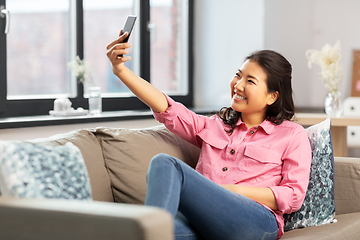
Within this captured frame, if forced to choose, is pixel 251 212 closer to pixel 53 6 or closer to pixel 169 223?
pixel 169 223

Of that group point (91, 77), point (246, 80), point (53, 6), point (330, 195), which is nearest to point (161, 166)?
point (246, 80)

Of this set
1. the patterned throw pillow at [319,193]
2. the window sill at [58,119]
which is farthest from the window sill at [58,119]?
the patterned throw pillow at [319,193]

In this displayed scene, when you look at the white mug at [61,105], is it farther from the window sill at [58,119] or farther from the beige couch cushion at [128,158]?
the beige couch cushion at [128,158]

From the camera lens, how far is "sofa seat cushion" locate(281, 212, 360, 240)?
1520 mm

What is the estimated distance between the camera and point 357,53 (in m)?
3.28

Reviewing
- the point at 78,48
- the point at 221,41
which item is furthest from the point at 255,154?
the point at 221,41

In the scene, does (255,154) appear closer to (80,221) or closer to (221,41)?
(80,221)

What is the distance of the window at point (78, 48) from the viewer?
2.48m

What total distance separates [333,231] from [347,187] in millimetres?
318

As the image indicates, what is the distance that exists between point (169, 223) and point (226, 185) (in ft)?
2.18

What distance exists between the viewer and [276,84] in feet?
5.77

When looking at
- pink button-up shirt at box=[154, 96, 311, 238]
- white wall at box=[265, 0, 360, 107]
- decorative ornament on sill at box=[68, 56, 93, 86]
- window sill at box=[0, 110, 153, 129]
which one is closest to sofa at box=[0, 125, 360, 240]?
pink button-up shirt at box=[154, 96, 311, 238]

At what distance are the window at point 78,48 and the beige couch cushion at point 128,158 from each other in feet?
3.18

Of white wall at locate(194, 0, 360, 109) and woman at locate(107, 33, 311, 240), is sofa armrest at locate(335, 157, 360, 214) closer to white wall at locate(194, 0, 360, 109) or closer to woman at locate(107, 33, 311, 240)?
woman at locate(107, 33, 311, 240)
